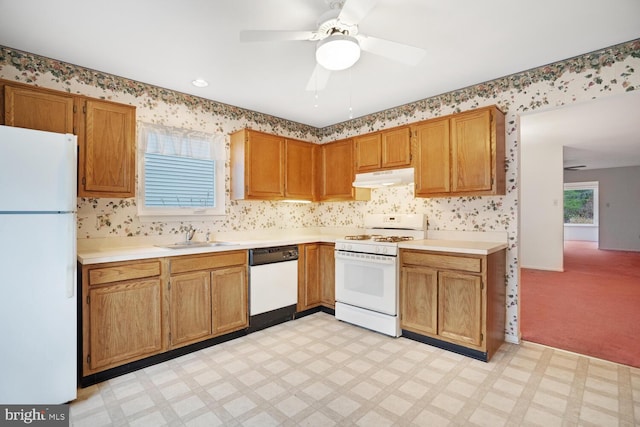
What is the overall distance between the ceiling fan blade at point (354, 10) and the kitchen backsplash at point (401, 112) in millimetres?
1864

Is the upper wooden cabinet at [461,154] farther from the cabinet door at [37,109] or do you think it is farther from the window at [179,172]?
the cabinet door at [37,109]

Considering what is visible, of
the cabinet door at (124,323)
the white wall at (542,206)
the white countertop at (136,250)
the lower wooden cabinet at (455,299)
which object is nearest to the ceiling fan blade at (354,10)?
the lower wooden cabinet at (455,299)

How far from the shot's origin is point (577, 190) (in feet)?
39.4

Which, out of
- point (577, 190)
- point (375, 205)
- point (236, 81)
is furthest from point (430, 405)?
point (577, 190)

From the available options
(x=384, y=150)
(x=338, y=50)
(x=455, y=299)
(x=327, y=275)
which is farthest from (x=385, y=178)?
(x=338, y=50)

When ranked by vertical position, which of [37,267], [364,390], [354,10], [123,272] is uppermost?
[354,10]

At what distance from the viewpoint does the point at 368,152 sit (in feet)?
12.9

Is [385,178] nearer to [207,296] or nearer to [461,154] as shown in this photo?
[461,154]

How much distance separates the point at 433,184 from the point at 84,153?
3.18m

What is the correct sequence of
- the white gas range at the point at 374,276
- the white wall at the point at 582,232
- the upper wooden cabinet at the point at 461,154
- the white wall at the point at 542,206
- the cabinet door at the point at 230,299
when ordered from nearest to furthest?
the upper wooden cabinet at the point at 461,154
the cabinet door at the point at 230,299
the white gas range at the point at 374,276
the white wall at the point at 542,206
the white wall at the point at 582,232

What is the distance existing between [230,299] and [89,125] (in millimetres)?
1939

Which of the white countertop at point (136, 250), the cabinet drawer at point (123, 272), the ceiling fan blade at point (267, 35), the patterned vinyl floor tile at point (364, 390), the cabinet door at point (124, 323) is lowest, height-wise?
the patterned vinyl floor tile at point (364, 390)

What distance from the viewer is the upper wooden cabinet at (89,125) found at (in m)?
2.30

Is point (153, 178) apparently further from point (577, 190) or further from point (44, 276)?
point (577, 190)
